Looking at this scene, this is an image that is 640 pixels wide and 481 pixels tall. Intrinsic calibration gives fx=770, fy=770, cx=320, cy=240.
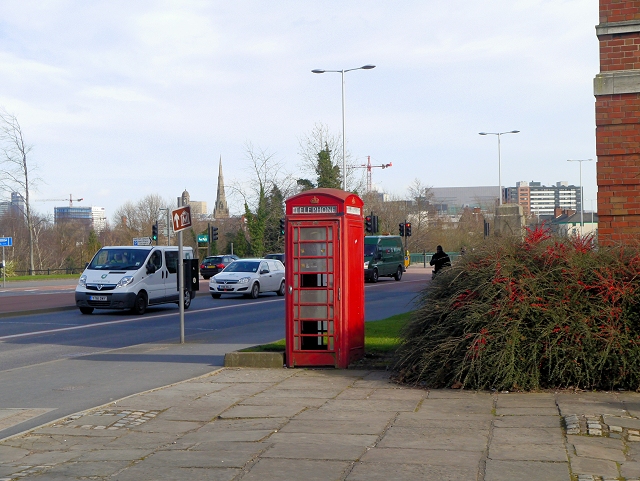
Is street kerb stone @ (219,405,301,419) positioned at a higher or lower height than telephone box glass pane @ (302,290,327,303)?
lower

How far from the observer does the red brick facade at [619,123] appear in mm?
10586

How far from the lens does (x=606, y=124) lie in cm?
1079

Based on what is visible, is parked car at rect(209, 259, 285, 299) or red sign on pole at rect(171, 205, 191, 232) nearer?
red sign on pole at rect(171, 205, 191, 232)

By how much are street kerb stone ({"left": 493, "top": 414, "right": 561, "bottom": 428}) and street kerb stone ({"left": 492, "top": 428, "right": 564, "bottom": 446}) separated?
143 mm

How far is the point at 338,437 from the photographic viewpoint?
21.4 feet

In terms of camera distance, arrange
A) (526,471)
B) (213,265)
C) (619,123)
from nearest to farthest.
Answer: (526,471)
(619,123)
(213,265)

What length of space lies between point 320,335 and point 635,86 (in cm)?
553

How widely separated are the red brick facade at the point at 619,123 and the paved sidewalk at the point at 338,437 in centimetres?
337

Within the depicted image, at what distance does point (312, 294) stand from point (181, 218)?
4998mm

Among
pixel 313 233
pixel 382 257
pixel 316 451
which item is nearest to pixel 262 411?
pixel 316 451

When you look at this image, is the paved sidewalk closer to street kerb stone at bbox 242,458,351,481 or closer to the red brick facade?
street kerb stone at bbox 242,458,351,481

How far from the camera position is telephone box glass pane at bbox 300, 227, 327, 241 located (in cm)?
1041

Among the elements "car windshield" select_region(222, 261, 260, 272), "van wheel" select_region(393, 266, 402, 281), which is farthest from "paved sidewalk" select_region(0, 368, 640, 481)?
"van wheel" select_region(393, 266, 402, 281)

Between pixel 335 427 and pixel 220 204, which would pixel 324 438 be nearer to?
pixel 335 427
